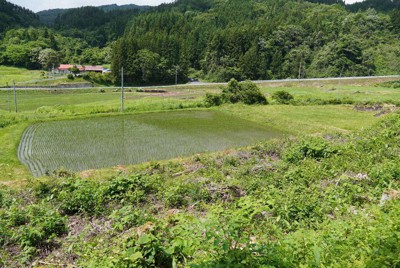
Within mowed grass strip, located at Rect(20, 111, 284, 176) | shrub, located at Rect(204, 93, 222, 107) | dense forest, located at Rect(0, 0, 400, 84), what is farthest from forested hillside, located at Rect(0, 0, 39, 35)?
mowed grass strip, located at Rect(20, 111, 284, 176)

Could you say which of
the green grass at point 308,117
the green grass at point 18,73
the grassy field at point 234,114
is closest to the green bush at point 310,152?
the green grass at point 308,117

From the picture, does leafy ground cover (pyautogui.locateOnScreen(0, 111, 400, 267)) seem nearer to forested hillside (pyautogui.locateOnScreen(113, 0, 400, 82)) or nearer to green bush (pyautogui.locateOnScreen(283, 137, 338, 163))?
green bush (pyautogui.locateOnScreen(283, 137, 338, 163))

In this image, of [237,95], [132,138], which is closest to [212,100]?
[237,95]

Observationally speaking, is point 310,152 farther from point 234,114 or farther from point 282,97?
point 282,97

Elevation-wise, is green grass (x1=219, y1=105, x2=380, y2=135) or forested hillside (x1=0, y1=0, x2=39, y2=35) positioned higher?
forested hillside (x1=0, y1=0, x2=39, y2=35)

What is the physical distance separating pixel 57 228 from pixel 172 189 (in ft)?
11.0

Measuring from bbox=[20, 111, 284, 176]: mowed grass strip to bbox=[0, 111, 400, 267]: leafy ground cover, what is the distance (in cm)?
433

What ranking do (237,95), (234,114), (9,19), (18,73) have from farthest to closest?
1. (9,19)
2. (18,73)
3. (237,95)
4. (234,114)

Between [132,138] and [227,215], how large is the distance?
17249mm

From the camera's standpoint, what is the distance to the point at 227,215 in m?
5.04

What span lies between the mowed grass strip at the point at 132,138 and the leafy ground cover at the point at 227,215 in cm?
433

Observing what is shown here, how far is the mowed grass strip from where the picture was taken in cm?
1673

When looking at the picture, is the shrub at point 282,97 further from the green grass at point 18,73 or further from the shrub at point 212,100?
the green grass at point 18,73

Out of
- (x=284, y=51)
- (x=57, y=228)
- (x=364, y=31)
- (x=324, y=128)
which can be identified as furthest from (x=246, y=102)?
(x=364, y=31)
